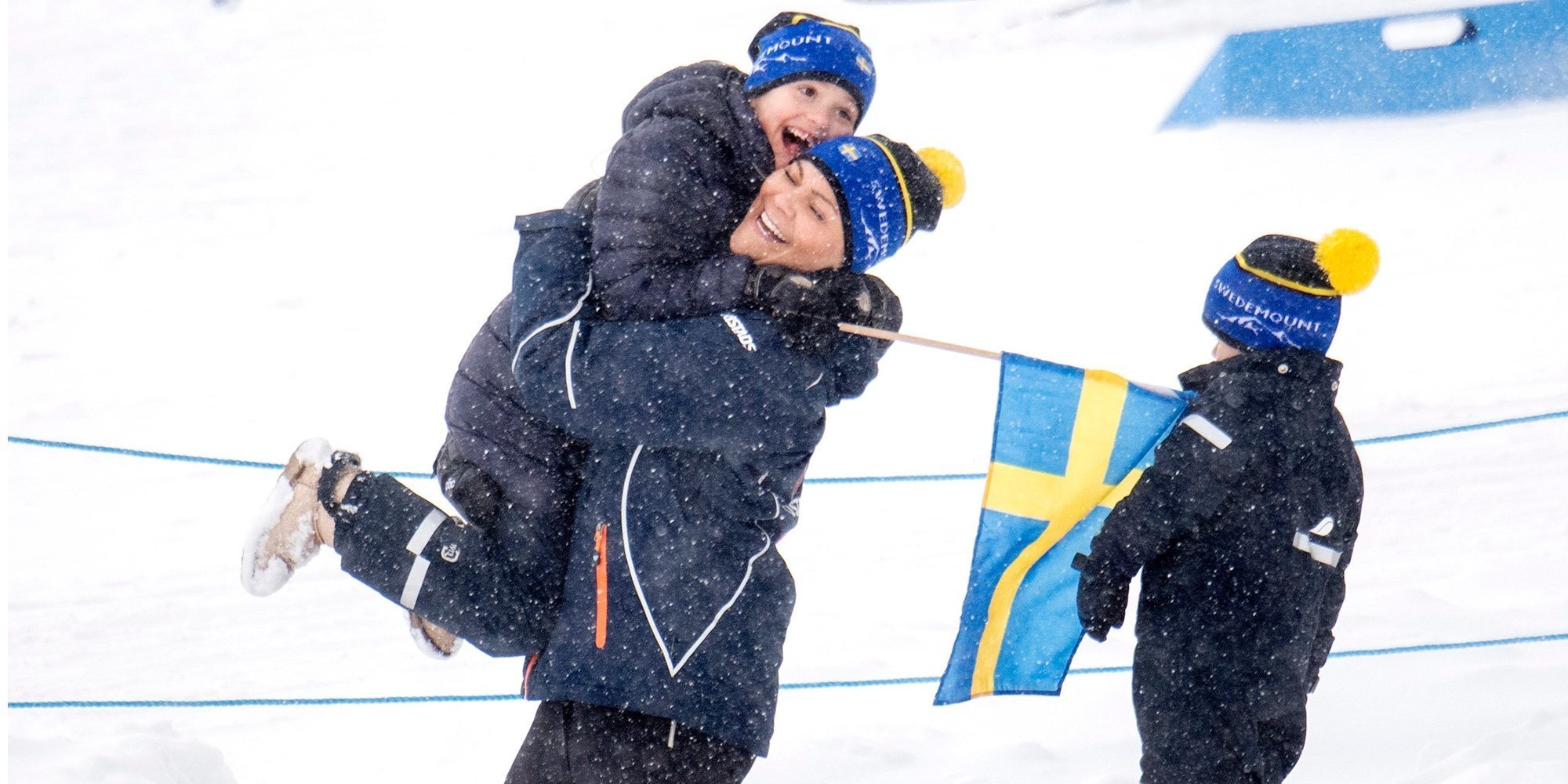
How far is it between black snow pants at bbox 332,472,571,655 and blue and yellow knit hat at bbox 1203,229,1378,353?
1.10m

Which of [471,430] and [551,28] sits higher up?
[551,28]

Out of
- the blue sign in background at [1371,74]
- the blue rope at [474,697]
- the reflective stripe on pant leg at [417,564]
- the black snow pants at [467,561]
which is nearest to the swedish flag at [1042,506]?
the blue rope at [474,697]

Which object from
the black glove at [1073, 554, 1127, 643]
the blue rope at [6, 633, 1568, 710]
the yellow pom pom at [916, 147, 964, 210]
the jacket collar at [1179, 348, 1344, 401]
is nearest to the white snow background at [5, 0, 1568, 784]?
the blue rope at [6, 633, 1568, 710]

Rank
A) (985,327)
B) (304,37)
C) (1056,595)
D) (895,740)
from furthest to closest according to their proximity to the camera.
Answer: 1. (304,37)
2. (985,327)
3. (895,740)
4. (1056,595)

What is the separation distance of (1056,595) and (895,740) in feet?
3.05

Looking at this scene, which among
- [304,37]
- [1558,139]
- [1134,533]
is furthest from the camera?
[304,37]

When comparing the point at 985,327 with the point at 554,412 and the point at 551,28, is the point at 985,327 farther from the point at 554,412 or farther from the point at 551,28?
the point at 554,412

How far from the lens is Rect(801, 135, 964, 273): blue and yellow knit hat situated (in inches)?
73.3

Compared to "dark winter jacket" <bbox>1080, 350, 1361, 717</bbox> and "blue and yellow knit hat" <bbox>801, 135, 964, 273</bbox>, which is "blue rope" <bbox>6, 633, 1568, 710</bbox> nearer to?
"dark winter jacket" <bbox>1080, 350, 1361, 717</bbox>

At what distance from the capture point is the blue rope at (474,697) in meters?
2.71

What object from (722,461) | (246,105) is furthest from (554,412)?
(246,105)

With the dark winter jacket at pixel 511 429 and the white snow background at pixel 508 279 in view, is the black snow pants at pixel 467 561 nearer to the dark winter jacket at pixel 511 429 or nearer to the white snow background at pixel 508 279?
the dark winter jacket at pixel 511 429

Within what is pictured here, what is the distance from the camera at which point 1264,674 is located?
216cm

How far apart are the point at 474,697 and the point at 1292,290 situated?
168 centimetres
